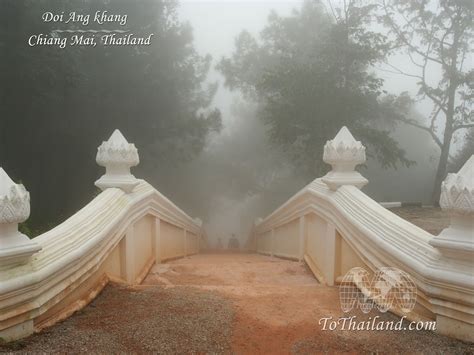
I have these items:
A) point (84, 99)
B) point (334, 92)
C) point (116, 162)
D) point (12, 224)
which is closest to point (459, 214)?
point (12, 224)

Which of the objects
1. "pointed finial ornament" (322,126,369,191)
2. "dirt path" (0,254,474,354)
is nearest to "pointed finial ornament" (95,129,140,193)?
"dirt path" (0,254,474,354)

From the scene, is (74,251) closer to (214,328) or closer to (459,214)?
(214,328)

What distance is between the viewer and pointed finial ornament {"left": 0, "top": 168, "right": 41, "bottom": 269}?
8.00ft

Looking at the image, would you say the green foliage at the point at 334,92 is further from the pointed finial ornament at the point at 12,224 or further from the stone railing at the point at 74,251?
the pointed finial ornament at the point at 12,224

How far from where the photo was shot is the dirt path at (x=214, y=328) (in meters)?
2.52

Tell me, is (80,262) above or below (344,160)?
below

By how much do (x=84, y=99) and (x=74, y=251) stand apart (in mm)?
10317

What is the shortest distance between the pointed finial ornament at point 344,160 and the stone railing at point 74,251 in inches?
86.6

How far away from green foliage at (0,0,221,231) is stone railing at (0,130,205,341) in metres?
5.39

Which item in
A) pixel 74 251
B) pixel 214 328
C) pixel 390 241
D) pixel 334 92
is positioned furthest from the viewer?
pixel 334 92

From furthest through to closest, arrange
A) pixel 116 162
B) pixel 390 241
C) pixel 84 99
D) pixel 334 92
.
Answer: pixel 84 99
pixel 334 92
pixel 116 162
pixel 390 241

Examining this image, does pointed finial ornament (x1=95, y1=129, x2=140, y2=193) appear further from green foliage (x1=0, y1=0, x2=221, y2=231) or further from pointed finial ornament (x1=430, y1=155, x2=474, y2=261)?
green foliage (x1=0, y1=0, x2=221, y2=231)

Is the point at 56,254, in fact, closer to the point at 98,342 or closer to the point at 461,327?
the point at 98,342

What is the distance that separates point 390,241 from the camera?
3271 mm
